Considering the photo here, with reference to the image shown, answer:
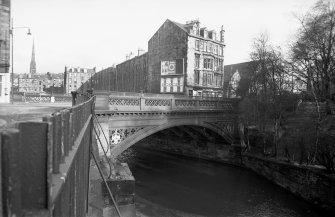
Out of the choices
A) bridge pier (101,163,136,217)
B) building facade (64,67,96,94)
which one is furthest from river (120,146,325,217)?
building facade (64,67,96,94)

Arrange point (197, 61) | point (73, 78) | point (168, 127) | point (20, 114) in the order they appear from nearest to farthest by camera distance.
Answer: point (20, 114) < point (168, 127) < point (197, 61) < point (73, 78)

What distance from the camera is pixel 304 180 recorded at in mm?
21125

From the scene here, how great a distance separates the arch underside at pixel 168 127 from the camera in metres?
19.4

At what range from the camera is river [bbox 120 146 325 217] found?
64.5 feet

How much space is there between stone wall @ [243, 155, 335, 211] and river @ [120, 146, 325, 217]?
58 centimetres

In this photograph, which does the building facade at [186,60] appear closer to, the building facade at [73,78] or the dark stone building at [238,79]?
the dark stone building at [238,79]

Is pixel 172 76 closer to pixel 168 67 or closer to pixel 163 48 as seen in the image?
pixel 168 67

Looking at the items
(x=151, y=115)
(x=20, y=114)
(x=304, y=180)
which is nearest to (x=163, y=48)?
(x=151, y=115)

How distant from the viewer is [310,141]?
20688 mm

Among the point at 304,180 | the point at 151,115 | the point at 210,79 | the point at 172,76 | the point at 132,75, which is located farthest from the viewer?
the point at 132,75

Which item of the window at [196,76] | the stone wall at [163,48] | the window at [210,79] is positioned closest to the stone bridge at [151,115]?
the window at [196,76]

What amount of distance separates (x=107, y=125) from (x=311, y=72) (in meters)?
20.3

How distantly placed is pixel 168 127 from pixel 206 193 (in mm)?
6125

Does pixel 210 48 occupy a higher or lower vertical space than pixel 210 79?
higher
